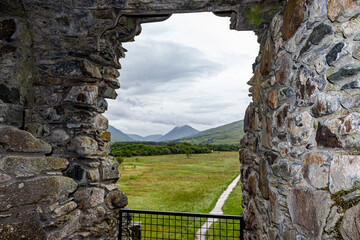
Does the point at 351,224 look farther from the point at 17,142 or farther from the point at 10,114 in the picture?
the point at 10,114

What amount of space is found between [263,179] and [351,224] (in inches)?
45.3

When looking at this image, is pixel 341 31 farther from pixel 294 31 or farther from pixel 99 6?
pixel 99 6

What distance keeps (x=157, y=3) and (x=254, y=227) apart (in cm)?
309

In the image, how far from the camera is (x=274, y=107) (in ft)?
7.88

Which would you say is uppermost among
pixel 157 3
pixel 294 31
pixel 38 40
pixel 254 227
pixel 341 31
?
pixel 157 3

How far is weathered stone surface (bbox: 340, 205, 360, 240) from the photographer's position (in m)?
1.44

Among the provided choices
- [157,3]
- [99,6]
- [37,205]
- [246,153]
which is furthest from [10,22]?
[246,153]

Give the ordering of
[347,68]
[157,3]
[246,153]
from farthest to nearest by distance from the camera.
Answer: [246,153] → [157,3] → [347,68]

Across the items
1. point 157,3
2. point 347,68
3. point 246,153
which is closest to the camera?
point 347,68

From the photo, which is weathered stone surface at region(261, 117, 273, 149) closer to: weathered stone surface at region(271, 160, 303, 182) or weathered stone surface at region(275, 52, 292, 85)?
weathered stone surface at region(271, 160, 303, 182)

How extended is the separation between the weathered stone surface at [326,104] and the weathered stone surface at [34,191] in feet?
7.74

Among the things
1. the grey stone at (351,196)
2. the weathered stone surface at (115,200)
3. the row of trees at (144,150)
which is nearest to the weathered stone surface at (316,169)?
the grey stone at (351,196)

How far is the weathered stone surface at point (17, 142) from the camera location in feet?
6.15

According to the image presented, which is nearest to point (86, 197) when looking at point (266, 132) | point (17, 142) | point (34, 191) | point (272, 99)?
point (34, 191)
